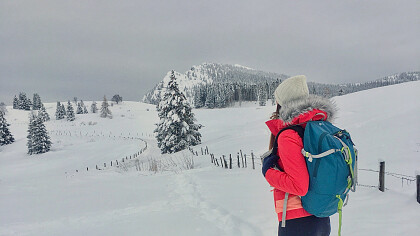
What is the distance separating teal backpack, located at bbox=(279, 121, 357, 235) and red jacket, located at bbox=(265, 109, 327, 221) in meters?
0.06

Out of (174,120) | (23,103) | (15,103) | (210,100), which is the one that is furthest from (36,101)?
(174,120)

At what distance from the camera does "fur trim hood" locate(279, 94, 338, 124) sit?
2141mm

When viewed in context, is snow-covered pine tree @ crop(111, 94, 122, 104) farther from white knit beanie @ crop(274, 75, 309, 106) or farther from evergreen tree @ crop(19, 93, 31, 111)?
white knit beanie @ crop(274, 75, 309, 106)

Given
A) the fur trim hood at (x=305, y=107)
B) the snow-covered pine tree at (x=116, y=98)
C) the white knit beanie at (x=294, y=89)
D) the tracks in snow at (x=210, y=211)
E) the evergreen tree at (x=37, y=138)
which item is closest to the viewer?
the fur trim hood at (x=305, y=107)

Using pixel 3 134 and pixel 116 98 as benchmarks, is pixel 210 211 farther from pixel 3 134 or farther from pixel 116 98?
pixel 116 98

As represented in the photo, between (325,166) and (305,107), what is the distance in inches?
22.4

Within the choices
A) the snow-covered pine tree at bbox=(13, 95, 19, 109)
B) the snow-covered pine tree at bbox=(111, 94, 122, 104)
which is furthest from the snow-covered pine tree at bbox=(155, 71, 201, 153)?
the snow-covered pine tree at bbox=(111, 94, 122, 104)

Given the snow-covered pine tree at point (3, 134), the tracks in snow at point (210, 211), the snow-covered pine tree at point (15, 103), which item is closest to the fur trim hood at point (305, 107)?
the tracks in snow at point (210, 211)

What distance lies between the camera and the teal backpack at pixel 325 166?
6.19 feet

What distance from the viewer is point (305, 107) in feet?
7.06

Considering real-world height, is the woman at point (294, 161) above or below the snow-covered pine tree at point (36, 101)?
below

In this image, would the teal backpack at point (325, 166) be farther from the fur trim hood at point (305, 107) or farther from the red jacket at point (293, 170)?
the fur trim hood at point (305, 107)

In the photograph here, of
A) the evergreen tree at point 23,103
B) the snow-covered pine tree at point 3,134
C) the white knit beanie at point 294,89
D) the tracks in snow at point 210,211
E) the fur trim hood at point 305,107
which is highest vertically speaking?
the evergreen tree at point 23,103

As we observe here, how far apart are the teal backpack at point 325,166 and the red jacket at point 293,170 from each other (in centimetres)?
6
